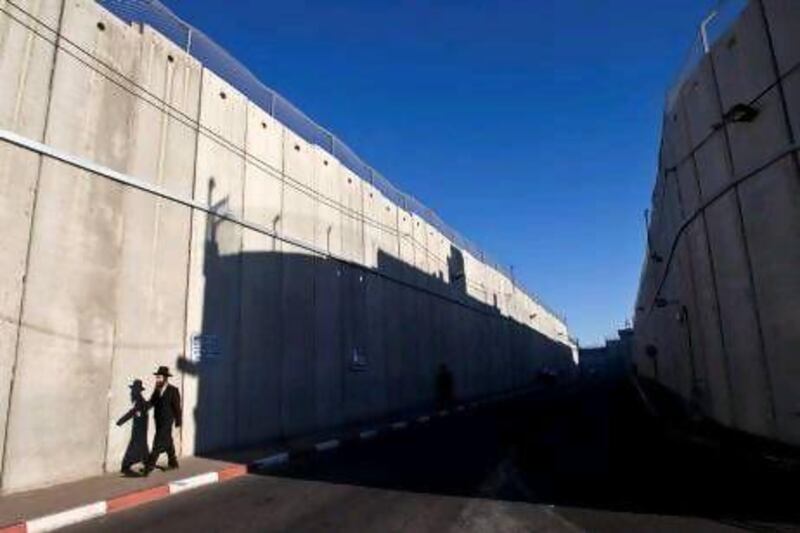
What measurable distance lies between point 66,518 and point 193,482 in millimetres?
2722

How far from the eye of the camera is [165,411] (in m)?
12.1

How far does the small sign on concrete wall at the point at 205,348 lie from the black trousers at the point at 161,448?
8.29 ft

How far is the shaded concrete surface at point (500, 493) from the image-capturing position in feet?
25.4

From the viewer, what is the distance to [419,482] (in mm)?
10719

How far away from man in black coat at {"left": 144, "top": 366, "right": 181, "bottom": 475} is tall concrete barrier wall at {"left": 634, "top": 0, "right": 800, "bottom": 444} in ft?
36.1

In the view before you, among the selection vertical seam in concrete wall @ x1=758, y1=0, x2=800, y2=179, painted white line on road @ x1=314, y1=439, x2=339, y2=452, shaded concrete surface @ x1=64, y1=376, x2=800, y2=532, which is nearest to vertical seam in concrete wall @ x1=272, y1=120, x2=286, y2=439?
painted white line on road @ x1=314, y1=439, x2=339, y2=452

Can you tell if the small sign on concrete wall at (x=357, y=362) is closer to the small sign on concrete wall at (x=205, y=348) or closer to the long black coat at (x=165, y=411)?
the small sign on concrete wall at (x=205, y=348)

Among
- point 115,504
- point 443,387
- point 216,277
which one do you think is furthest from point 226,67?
point 443,387

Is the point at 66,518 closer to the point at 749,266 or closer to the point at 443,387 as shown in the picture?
the point at 749,266

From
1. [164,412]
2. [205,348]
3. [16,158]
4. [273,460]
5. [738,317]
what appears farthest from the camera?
[738,317]

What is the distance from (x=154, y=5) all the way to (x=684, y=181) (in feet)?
46.4

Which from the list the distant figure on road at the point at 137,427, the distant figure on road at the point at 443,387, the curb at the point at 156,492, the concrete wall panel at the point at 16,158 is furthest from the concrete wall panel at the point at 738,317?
the distant figure on road at the point at 443,387

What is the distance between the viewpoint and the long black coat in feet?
39.6

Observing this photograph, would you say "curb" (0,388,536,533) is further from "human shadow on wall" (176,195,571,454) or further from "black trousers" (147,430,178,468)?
"human shadow on wall" (176,195,571,454)
